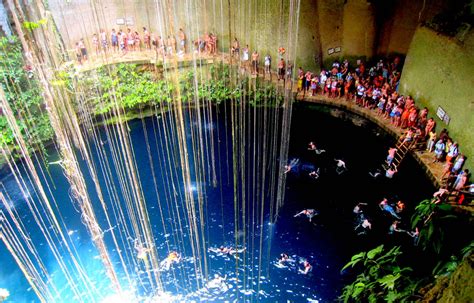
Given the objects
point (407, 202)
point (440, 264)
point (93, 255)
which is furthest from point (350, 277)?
point (93, 255)

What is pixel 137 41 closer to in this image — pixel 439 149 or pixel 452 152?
pixel 439 149

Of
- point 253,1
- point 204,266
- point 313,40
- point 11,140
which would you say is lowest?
point 204,266

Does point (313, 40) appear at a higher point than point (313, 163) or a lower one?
higher

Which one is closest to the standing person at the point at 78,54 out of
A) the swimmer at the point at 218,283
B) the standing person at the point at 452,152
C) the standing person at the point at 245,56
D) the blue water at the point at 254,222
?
the blue water at the point at 254,222

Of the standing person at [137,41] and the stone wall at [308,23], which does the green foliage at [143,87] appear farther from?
the stone wall at [308,23]

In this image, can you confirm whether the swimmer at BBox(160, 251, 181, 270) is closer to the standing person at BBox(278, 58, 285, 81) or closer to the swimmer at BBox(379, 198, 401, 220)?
the swimmer at BBox(379, 198, 401, 220)

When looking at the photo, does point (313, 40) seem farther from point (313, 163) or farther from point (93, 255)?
point (93, 255)

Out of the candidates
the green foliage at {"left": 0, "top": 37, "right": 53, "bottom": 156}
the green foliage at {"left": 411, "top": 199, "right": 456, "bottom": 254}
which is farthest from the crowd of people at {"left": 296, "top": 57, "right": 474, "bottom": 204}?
the green foliage at {"left": 0, "top": 37, "right": 53, "bottom": 156}

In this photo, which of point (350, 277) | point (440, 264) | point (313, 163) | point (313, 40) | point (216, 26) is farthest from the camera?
point (216, 26)
